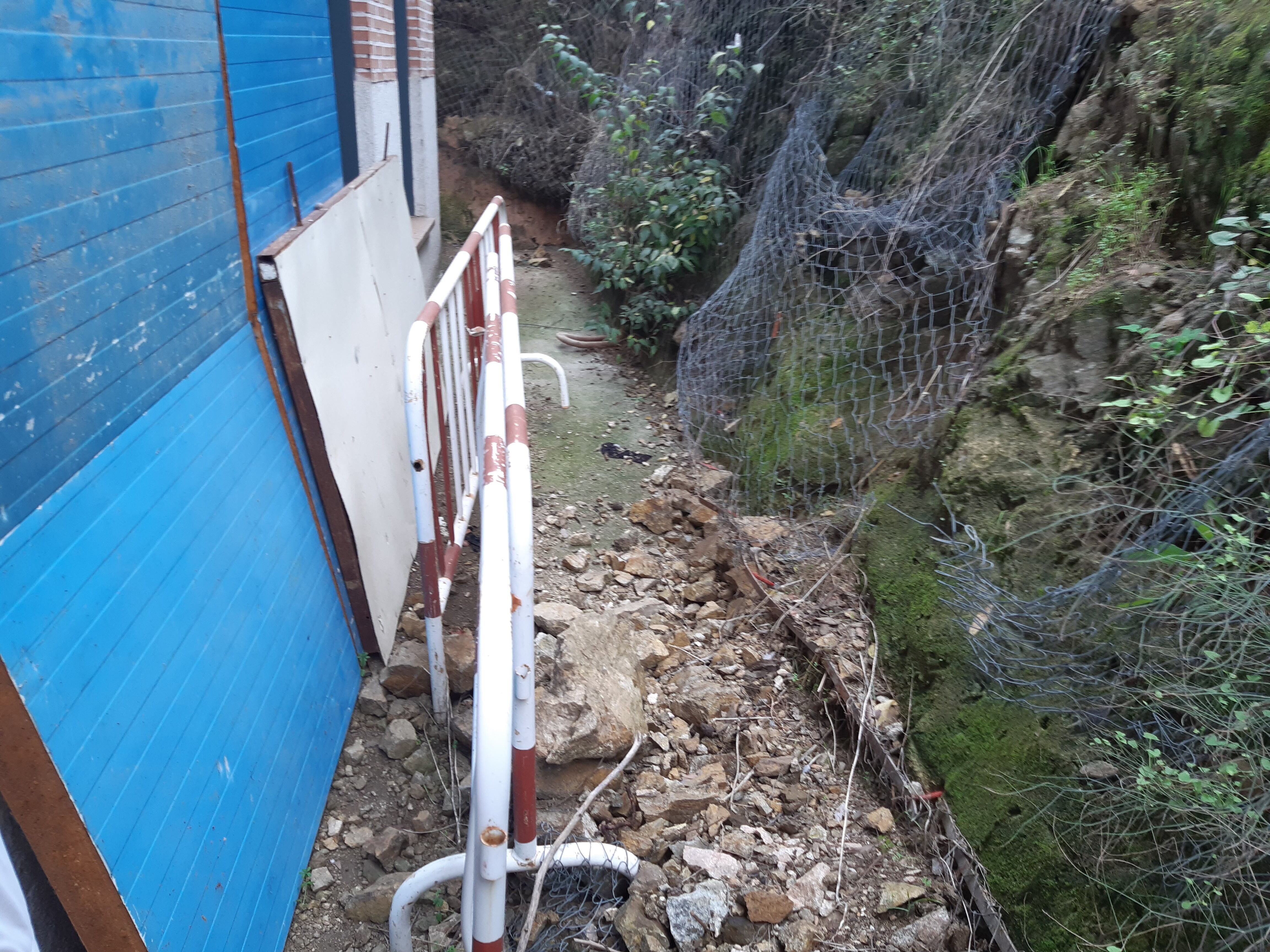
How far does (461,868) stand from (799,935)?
778mm

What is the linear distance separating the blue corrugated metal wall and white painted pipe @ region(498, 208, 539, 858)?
2.09 feet

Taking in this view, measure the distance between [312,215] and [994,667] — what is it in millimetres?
2744

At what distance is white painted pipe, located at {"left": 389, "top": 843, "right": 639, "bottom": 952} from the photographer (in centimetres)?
154

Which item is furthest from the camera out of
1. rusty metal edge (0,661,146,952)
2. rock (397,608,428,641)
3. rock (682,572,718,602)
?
rock (682,572,718,602)

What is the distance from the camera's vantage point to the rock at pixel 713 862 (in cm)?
179

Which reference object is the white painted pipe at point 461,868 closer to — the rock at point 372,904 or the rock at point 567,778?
the rock at point 372,904

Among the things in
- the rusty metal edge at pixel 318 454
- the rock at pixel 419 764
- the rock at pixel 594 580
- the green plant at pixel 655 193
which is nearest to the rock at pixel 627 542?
the rock at pixel 594 580

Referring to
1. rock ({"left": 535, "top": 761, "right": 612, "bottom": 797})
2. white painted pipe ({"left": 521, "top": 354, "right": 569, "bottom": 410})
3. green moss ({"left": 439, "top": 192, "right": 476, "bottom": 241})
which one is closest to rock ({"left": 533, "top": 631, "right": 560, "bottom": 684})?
rock ({"left": 535, "top": 761, "right": 612, "bottom": 797})

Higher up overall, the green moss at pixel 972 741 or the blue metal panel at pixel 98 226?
the blue metal panel at pixel 98 226

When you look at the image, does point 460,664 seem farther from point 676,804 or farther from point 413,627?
point 676,804

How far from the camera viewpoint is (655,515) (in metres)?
3.54

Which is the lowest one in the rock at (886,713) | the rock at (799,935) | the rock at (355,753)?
the rock at (355,753)

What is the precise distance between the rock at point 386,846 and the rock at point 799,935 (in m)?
1.03

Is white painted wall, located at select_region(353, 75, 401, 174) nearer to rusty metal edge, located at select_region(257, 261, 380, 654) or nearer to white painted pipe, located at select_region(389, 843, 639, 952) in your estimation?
rusty metal edge, located at select_region(257, 261, 380, 654)
